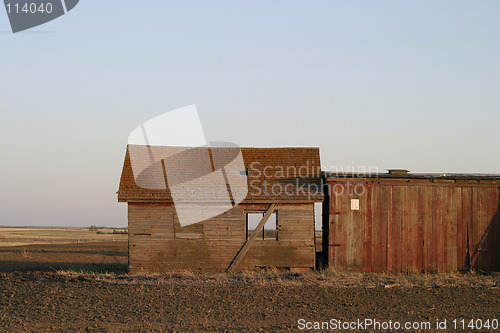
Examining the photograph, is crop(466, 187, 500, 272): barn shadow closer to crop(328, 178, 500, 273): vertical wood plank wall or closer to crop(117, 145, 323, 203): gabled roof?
crop(328, 178, 500, 273): vertical wood plank wall

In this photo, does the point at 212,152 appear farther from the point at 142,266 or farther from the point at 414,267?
the point at 414,267

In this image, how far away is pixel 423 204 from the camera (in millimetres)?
21875

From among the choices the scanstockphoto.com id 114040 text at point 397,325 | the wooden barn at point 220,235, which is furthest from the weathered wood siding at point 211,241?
the scanstockphoto.com id 114040 text at point 397,325

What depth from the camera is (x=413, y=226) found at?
21.8 metres

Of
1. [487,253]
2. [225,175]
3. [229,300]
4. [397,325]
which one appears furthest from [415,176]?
[397,325]

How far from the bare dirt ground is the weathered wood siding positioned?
3.10 ft

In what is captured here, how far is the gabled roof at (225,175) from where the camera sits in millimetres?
21547

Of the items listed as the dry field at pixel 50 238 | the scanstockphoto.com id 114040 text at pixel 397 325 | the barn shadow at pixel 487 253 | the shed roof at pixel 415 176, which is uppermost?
the shed roof at pixel 415 176

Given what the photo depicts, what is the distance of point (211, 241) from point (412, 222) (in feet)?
25.1

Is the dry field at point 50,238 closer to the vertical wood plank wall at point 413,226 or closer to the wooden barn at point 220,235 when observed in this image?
the wooden barn at point 220,235

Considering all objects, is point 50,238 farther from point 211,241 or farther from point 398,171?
point 398,171

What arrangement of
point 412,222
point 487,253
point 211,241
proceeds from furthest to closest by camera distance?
point 412,222 < point 487,253 < point 211,241

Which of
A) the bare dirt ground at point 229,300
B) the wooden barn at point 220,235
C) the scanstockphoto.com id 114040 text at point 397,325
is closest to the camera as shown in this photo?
the scanstockphoto.com id 114040 text at point 397,325

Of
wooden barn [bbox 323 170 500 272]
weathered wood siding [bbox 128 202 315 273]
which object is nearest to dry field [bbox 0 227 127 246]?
weathered wood siding [bbox 128 202 315 273]
